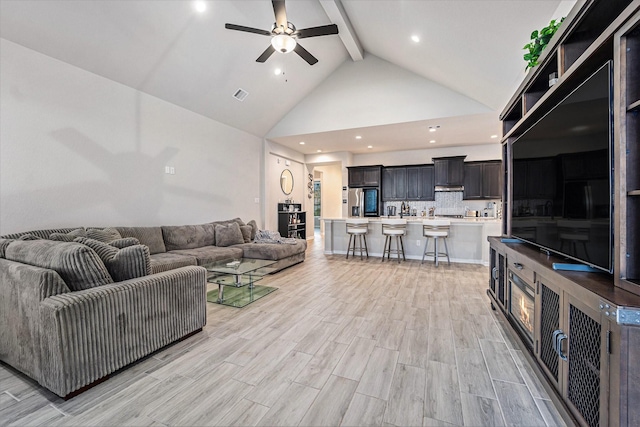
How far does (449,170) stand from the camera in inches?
280

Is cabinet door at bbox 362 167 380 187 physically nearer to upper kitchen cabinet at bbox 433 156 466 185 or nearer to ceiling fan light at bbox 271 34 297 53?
upper kitchen cabinet at bbox 433 156 466 185

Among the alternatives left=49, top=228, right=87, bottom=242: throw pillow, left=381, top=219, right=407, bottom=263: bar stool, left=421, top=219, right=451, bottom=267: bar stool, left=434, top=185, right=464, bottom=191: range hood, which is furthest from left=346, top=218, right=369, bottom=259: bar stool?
left=49, top=228, right=87, bottom=242: throw pillow

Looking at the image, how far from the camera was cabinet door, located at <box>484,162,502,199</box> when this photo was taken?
681 centimetres

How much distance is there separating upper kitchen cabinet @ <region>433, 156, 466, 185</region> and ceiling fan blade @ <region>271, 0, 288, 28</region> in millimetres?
5439

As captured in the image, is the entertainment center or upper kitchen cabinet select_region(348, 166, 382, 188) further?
upper kitchen cabinet select_region(348, 166, 382, 188)

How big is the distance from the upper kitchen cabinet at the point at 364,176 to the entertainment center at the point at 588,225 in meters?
5.55

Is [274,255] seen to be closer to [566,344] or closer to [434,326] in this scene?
[434,326]

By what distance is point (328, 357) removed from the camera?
2102mm

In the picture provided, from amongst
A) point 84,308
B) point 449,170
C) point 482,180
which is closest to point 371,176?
point 449,170

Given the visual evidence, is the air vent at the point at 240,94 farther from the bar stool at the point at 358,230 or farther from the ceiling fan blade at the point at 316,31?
the bar stool at the point at 358,230

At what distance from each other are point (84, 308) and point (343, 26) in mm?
4816

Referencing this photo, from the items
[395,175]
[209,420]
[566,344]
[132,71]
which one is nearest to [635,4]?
[566,344]

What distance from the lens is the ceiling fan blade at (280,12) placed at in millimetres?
2785

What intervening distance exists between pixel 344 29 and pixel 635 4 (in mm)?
4170
